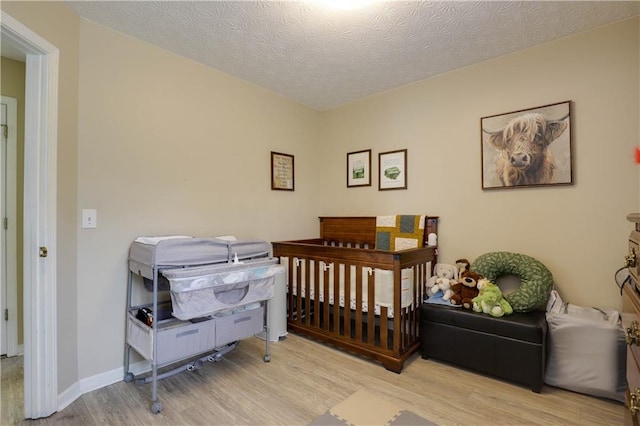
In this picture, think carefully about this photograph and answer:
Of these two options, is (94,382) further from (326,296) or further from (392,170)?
(392,170)

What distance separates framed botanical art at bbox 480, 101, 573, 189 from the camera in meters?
2.18

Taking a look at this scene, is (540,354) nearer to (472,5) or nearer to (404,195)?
(404,195)

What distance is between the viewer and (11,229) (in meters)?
2.37

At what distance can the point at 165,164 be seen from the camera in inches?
91.5

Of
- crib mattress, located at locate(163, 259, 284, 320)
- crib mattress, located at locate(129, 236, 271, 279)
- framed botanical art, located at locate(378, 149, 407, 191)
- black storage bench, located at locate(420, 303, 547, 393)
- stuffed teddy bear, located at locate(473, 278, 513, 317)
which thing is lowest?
black storage bench, located at locate(420, 303, 547, 393)

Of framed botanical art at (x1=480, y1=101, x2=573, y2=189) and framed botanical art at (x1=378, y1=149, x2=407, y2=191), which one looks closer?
framed botanical art at (x1=480, y1=101, x2=573, y2=189)

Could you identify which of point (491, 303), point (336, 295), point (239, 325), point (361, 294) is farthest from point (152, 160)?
point (491, 303)

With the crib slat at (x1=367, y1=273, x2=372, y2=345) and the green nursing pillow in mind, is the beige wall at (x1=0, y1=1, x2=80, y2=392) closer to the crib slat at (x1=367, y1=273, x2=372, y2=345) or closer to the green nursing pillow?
the crib slat at (x1=367, y1=273, x2=372, y2=345)

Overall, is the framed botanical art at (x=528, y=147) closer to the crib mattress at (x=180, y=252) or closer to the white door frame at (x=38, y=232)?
the crib mattress at (x=180, y=252)

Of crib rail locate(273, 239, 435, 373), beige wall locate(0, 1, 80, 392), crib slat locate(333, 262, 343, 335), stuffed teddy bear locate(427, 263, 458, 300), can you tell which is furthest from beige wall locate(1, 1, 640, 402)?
crib slat locate(333, 262, 343, 335)

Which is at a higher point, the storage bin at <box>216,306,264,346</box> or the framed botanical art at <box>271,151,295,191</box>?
the framed botanical art at <box>271,151,295,191</box>

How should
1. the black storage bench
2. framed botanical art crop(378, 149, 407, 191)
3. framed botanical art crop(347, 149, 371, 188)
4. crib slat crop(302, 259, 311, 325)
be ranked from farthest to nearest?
framed botanical art crop(347, 149, 371, 188)
framed botanical art crop(378, 149, 407, 191)
crib slat crop(302, 259, 311, 325)
the black storage bench

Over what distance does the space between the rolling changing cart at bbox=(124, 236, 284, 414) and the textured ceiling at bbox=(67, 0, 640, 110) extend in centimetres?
144

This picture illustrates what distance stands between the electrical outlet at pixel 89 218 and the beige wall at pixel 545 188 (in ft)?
8.06
